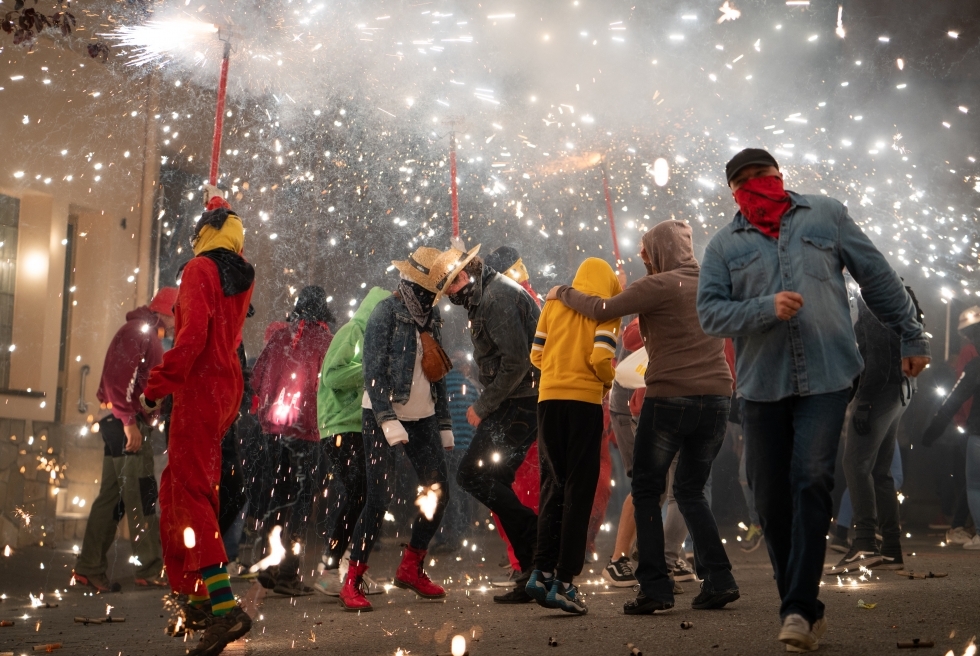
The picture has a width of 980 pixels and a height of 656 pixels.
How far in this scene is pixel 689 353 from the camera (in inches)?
171

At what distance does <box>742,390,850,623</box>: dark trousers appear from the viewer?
3.10 metres

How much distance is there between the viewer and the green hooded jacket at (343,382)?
215 inches

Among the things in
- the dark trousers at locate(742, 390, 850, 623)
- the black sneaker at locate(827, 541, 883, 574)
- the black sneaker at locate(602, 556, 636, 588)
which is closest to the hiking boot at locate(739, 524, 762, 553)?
the black sneaker at locate(827, 541, 883, 574)

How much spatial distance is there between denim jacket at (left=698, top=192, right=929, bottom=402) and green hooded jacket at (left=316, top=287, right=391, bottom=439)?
256cm

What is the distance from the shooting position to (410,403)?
16.8 feet

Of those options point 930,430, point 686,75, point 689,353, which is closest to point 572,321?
point 689,353

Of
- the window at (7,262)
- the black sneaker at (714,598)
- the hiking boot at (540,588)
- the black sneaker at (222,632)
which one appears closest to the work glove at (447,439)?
the hiking boot at (540,588)

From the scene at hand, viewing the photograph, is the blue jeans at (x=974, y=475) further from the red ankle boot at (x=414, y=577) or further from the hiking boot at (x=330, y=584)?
the hiking boot at (x=330, y=584)

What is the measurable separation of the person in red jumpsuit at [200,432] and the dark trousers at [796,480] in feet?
6.52

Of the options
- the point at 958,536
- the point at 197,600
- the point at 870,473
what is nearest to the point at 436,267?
the point at 197,600

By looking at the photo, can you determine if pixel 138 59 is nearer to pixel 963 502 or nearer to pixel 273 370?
pixel 273 370

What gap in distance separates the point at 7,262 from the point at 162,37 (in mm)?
2249

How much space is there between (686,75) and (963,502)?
5349 mm

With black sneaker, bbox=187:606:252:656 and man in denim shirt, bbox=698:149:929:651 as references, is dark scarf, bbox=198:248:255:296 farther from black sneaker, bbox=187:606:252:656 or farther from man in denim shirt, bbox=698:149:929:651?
man in denim shirt, bbox=698:149:929:651
